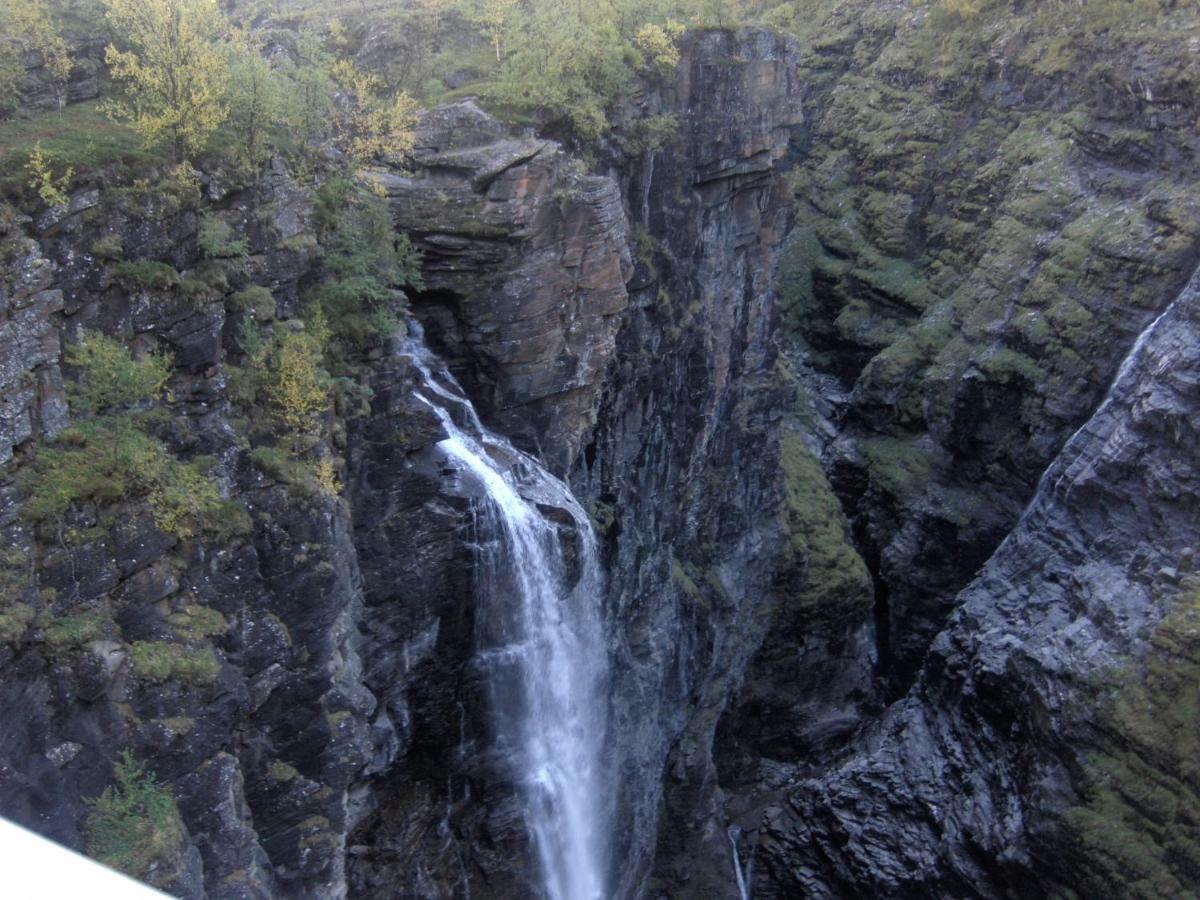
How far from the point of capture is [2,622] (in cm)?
1058

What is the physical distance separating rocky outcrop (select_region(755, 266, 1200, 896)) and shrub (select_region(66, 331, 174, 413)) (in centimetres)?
2151

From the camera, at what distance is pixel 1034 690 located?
24.4m

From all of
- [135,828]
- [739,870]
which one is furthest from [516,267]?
[739,870]

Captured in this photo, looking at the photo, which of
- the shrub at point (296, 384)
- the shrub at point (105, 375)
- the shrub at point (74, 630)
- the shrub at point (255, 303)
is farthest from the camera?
the shrub at point (296, 384)

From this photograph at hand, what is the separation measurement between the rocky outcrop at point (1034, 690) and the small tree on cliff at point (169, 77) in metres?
22.3

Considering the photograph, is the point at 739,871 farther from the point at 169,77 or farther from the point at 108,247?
the point at 169,77

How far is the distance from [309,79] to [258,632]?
9784 millimetres

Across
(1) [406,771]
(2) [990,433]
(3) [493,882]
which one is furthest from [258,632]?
(2) [990,433]

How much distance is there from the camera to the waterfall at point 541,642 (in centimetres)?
1886

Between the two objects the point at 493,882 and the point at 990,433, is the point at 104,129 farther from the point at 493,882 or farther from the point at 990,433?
the point at 990,433

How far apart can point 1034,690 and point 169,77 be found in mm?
23106

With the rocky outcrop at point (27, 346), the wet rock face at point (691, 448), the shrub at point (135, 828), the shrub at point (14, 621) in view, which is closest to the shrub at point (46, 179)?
the rocky outcrop at point (27, 346)

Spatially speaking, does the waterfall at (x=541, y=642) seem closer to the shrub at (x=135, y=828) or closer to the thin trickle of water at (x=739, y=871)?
the thin trickle of water at (x=739, y=871)

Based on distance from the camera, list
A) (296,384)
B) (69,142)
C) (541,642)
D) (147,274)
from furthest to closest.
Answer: (541,642) < (296,384) < (69,142) < (147,274)
